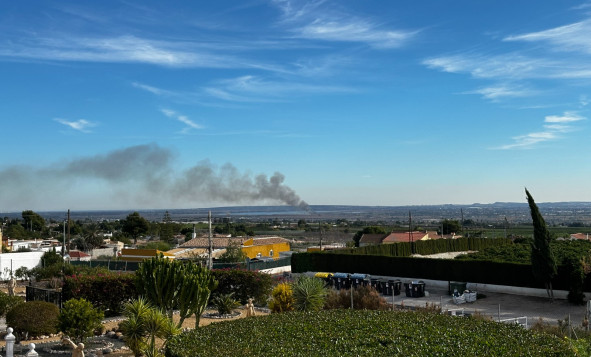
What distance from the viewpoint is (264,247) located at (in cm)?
5594

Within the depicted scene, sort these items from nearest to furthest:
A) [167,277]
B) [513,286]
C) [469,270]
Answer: [167,277] → [513,286] → [469,270]

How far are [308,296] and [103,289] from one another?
8279 mm

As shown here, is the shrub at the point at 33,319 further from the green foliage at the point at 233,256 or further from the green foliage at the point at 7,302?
the green foliage at the point at 233,256

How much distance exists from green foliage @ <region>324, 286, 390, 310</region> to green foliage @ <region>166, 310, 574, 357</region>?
6.35 meters

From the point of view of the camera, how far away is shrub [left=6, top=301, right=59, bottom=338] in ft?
55.7

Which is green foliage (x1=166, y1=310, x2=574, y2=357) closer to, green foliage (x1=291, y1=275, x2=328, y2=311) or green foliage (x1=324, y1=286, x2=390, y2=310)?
green foliage (x1=324, y1=286, x2=390, y2=310)

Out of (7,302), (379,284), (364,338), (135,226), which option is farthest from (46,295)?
(135,226)

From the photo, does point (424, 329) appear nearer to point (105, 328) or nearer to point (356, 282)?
point (105, 328)

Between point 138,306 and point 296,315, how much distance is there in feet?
14.7

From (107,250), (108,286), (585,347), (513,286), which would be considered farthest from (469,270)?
(107,250)

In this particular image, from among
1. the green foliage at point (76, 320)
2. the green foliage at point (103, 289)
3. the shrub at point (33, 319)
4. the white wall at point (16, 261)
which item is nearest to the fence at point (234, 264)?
the white wall at point (16, 261)

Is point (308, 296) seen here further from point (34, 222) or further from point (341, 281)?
point (34, 222)

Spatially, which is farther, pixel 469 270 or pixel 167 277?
pixel 469 270

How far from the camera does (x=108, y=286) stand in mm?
21719
